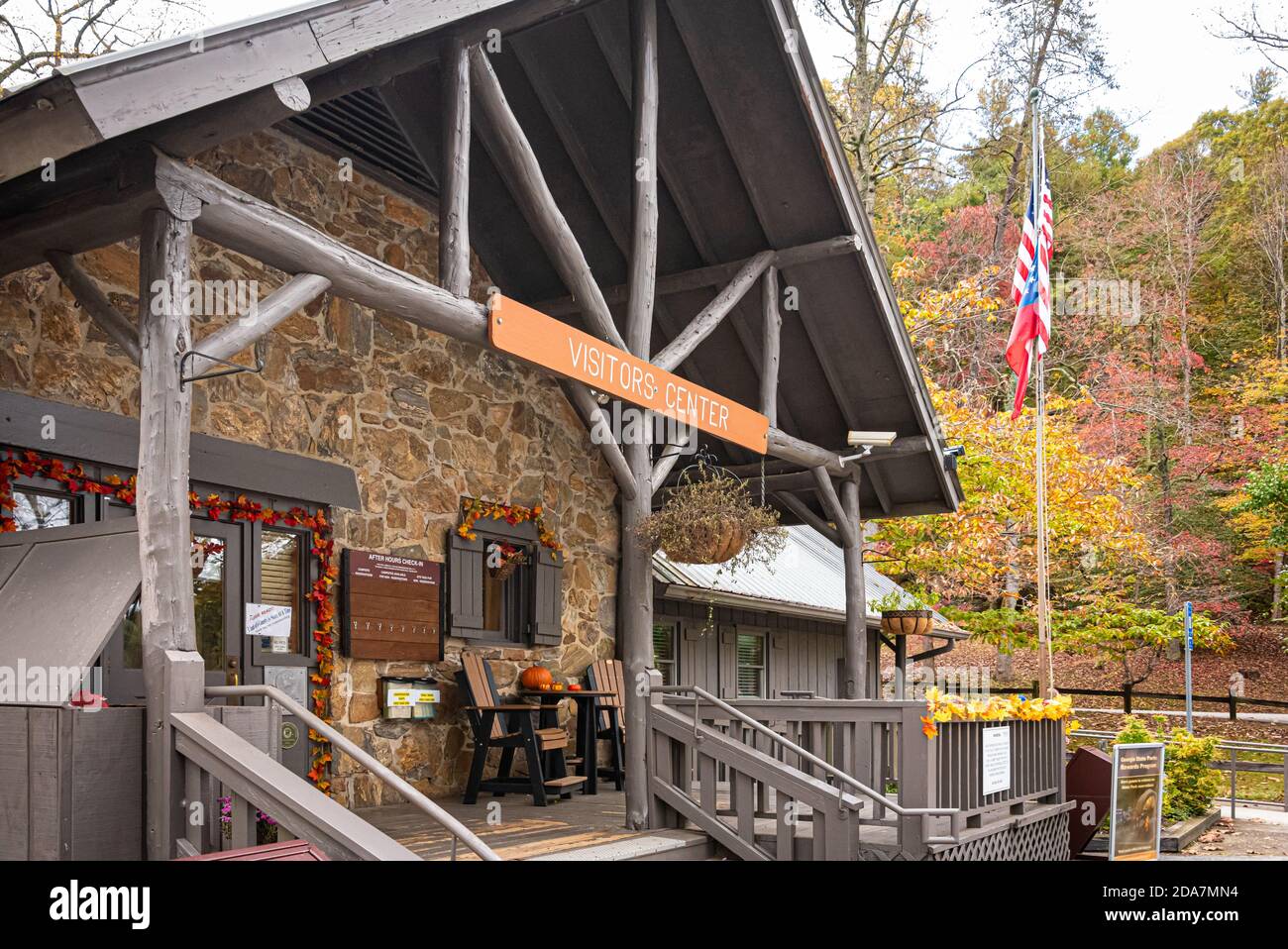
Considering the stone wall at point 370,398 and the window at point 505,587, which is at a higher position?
the stone wall at point 370,398

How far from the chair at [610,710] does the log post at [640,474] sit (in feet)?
8.37

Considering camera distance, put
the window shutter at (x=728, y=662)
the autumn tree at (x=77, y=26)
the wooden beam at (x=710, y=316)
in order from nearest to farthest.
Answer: the wooden beam at (x=710, y=316)
the window shutter at (x=728, y=662)
the autumn tree at (x=77, y=26)

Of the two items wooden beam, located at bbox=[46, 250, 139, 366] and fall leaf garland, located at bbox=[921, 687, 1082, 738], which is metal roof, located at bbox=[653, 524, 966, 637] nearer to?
fall leaf garland, located at bbox=[921, 687, 1082, 738]

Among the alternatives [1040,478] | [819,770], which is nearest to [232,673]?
[819,770]

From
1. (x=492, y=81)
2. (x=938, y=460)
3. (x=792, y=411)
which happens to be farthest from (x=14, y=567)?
(x=938, y=460)

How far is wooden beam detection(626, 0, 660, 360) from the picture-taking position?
26.6 ft

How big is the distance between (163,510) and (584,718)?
5980mm

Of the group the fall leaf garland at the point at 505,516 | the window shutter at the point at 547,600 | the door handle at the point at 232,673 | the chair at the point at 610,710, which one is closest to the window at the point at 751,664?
the chair at the point at 610,710

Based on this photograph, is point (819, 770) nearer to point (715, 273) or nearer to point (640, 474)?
point (640, 474)

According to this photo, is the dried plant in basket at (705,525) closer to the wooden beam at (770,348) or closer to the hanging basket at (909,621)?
the wooden beam at (770,348)

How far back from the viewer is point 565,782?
9.47 meters

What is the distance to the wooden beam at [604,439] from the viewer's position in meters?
7.70
